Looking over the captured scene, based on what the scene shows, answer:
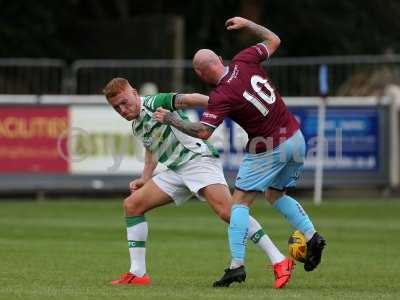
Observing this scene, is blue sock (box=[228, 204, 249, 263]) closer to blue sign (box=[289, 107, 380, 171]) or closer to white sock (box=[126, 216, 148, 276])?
white sock (box=[126, 216, 148, 276])

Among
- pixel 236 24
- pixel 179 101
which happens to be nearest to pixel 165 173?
pixel 179 101

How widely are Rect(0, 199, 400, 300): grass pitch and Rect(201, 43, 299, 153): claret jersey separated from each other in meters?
1.33

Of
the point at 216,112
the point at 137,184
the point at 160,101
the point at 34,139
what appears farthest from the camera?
the point at 34,139

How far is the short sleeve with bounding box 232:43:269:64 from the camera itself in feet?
37.3

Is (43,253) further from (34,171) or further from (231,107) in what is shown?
(34,171)

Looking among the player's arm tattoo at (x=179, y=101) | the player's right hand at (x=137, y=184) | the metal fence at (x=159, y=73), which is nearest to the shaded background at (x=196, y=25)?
the metal fence at (x=159, y=73)

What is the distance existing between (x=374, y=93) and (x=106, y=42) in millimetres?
8201

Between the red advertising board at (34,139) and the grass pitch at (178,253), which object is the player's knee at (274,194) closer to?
the grass pitch at (178,253)

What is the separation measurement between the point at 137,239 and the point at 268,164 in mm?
1384

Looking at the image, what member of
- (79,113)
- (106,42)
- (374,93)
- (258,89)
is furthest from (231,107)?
(106,42)

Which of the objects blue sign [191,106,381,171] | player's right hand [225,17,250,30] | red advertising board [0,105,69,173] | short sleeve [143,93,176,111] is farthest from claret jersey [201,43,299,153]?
red advertising board [0,105,69,173]

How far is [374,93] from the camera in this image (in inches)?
1088

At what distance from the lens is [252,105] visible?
1119cm

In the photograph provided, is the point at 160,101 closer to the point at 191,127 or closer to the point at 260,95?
the point at 191,127
